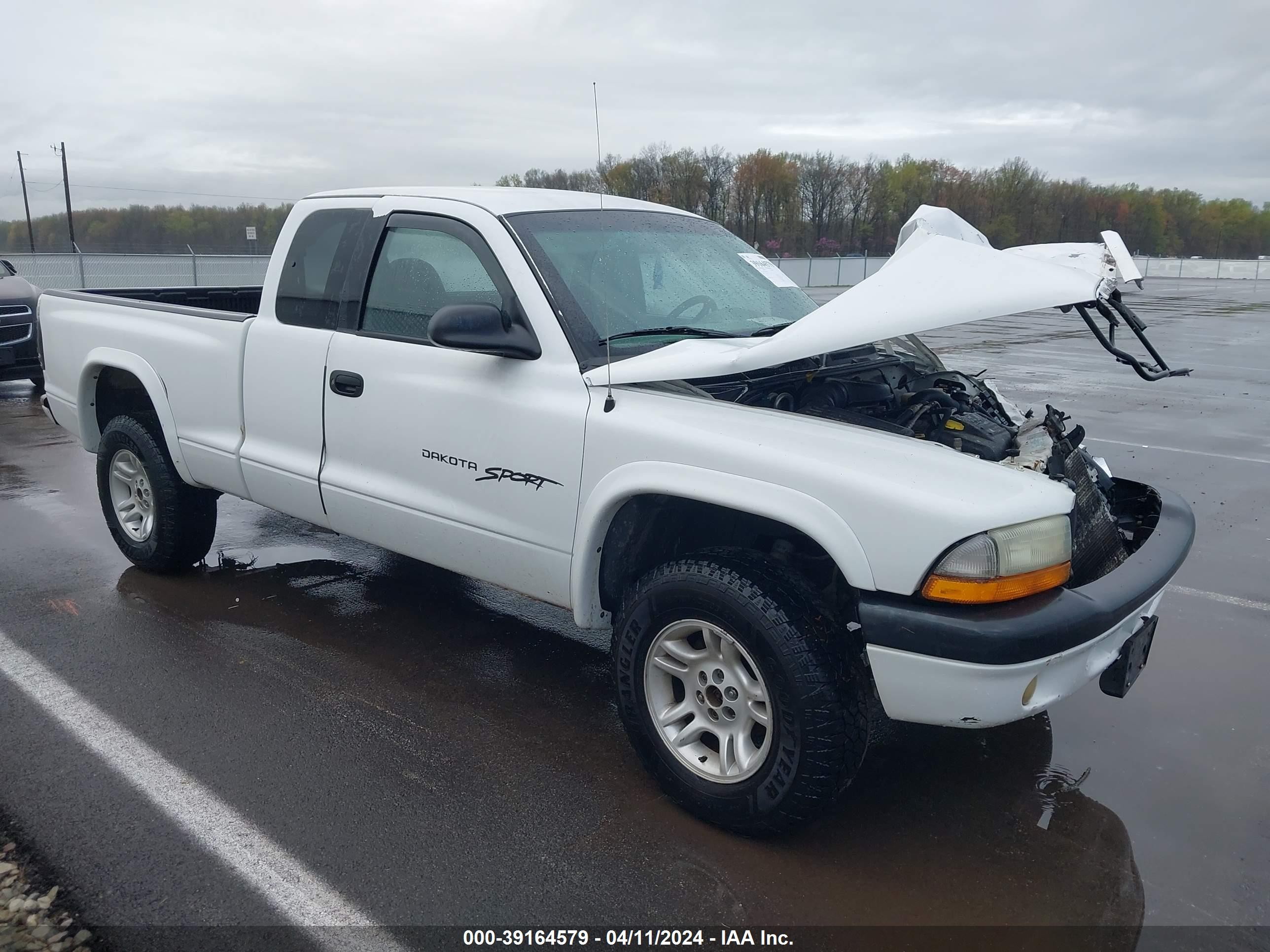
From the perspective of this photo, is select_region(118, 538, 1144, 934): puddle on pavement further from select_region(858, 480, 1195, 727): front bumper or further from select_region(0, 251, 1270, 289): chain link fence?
select_region(0, 251, 1270, 289): chain link fence

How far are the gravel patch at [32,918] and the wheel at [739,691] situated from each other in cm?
163

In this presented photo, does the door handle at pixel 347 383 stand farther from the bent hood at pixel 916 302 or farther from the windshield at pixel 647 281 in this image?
the bent hood at pixel 916 302

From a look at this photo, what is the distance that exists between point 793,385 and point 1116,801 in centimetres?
177

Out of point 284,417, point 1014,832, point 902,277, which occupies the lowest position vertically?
point 1014,832

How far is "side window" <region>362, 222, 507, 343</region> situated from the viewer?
3.73 metres

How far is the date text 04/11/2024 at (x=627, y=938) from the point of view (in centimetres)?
255

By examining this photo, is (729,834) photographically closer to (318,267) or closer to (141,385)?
(318,267)

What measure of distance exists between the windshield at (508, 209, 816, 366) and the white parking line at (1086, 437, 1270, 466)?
5593 millimetres

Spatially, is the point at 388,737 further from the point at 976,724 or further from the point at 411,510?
the point at 976,724

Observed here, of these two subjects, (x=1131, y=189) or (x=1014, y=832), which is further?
(x=1131, y=189)

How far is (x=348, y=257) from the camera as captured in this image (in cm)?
415

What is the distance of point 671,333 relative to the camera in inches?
143

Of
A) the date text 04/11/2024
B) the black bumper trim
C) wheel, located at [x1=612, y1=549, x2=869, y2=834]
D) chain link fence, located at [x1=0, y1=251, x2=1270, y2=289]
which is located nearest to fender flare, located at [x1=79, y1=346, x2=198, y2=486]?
wheel, located at [x1=612, y1=549, x2=869, y2=834]

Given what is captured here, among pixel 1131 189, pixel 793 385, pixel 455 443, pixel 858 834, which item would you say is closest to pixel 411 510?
pixel 455 443
